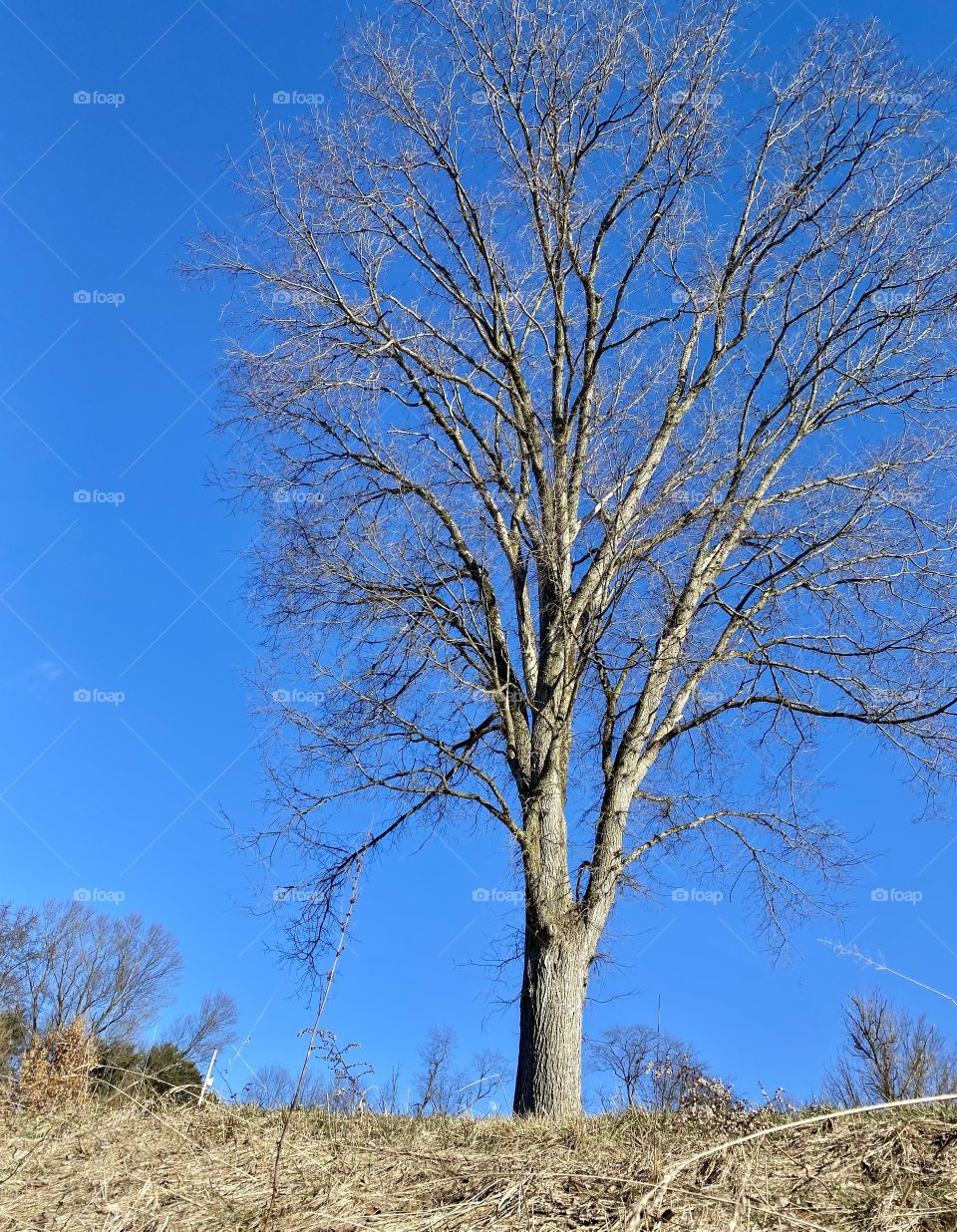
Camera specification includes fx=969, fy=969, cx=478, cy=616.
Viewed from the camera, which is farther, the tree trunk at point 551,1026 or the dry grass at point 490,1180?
the tree trunk at point 551,1026

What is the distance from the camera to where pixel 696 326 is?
10.1m

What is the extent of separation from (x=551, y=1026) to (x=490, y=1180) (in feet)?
16.5

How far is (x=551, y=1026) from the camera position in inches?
300

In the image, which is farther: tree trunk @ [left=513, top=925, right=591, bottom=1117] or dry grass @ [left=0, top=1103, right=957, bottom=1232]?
tree trunk @ [left=513, top=925, right=591, bottom=1117]

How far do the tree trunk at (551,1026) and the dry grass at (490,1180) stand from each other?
11.4ft

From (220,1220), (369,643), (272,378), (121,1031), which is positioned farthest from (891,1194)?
(121,1031)

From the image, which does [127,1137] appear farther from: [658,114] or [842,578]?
[658,114]

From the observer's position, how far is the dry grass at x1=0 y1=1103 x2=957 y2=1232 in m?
2.49

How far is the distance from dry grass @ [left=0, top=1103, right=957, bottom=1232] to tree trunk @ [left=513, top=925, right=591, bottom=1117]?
3469 millimetres

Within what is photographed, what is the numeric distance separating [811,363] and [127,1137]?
347 inches

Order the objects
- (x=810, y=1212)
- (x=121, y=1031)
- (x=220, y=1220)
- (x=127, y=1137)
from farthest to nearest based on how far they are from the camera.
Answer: (x=121, y=1031) < (x=127, y=1137) < (x=220, y=1220) < (x=810, y=1212)

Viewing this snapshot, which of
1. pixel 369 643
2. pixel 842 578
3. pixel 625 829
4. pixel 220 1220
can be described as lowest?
pixel 220 1220

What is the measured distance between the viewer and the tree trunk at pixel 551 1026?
7.43 m

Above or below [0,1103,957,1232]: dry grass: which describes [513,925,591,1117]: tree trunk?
above
